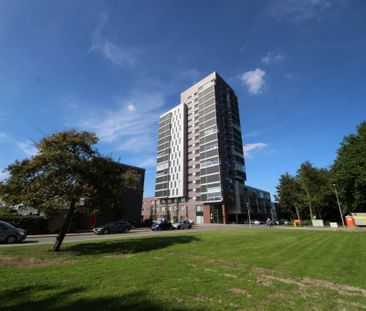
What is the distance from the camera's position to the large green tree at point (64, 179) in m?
14.0

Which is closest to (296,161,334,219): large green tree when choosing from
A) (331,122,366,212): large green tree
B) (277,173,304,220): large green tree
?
(277,173,304,220): large green tree

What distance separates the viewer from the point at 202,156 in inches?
3356

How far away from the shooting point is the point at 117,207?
16.6 meters

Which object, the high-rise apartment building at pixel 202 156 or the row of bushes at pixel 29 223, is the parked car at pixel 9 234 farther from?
the high-rise apartment building at pixel 202 156

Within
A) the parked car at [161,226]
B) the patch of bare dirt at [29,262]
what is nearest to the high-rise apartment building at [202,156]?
the parked car at [161,226]

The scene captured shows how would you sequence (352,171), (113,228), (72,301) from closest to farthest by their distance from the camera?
(72,301) → (113,228) → (352,171)

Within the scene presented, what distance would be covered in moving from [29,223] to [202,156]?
5900 cm

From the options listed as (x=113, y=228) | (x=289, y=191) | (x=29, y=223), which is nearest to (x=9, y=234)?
(x=113, y=228)

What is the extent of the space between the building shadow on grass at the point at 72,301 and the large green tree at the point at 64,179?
826 centimetres

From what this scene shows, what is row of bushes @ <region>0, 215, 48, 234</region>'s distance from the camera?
1304 inches

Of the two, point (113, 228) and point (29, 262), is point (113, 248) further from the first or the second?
point (113, 228)

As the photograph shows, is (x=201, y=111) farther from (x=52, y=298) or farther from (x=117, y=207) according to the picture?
(x=52, y=298)

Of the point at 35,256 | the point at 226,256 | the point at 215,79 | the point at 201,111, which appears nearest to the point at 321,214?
the point at 201,111

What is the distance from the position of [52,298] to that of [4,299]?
1223 mm
